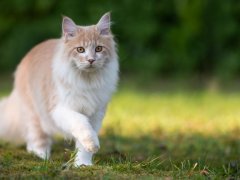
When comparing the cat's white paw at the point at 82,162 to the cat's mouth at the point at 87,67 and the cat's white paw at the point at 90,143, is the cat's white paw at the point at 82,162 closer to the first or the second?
the cat's white paw at the point at 90,143

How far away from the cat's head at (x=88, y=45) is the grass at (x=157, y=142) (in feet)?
2.43

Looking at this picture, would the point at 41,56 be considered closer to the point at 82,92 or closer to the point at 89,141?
the point at 82,92

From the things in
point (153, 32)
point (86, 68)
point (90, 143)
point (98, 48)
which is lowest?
point (90, 143)

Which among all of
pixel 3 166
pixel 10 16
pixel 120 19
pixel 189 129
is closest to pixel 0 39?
pixel 10 16

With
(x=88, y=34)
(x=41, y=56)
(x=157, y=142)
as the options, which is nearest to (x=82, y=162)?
(x=88, y=34)

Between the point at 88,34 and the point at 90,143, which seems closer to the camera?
the point at 90,143

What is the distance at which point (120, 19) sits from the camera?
11922 millimetres

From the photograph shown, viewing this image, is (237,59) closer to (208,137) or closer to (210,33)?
(210,33)

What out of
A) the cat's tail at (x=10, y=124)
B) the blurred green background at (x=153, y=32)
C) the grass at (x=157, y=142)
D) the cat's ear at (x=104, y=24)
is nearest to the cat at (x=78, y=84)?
the cat's ear at (x=104, y=24)

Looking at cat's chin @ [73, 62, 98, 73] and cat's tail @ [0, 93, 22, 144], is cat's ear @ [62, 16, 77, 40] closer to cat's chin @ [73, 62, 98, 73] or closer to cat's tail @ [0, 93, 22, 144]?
cat's chin @ [73, 62, 98, 73]

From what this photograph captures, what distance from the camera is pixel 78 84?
501 cm

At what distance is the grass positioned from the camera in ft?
14.2

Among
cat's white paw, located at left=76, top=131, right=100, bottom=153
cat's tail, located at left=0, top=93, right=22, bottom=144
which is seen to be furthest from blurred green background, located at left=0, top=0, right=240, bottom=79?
cat's white paw, located at left=76, top=131, right=100, bottom=153

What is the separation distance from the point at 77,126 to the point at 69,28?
0.92 meters
